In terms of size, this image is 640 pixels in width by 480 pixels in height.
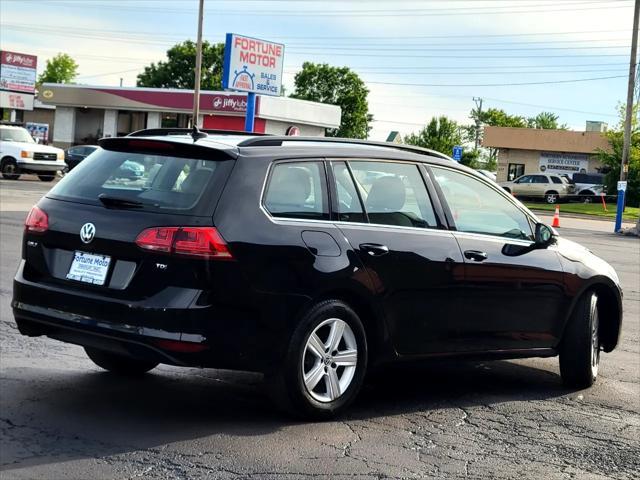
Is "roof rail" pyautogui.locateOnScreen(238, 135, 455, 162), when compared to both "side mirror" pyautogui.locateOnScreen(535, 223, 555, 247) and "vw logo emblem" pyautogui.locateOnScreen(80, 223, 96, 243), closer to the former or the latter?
"side mirror" pyautogui.locateOnScreen(535, 223, 555, 247)

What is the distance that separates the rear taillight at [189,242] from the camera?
519 cm

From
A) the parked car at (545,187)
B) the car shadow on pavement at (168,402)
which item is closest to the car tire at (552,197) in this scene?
the parked car at (545,187)

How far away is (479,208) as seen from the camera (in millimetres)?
6625

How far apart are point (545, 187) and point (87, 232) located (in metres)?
53.7

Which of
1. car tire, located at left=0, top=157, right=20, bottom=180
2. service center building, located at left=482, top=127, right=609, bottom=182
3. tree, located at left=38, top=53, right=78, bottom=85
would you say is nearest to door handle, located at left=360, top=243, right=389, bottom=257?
car tire, located at left=0, top=157, right=20, bottom=180

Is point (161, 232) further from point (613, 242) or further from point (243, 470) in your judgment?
point (613, 242)

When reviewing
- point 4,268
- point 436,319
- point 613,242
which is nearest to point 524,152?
point 613,242

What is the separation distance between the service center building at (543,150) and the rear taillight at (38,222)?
64.5 metres

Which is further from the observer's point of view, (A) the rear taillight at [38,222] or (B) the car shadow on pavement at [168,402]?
(A) the rear taillight at [38,222]

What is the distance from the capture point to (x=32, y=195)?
28.5m

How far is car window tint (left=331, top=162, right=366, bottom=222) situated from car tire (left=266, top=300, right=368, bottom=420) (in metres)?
0.56

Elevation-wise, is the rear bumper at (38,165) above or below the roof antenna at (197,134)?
below

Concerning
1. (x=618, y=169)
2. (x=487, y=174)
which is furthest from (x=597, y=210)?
(x=487, y=174)

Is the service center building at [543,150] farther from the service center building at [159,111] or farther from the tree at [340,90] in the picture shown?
the tree at [340,90]
